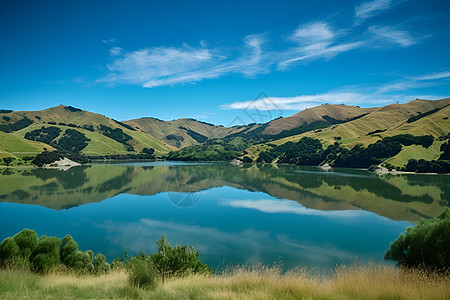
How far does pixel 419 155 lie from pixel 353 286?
6642 inches

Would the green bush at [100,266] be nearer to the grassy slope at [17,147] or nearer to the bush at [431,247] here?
the bush at [431,247]

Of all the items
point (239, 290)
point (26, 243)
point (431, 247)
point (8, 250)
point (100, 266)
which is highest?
point (431, 247)

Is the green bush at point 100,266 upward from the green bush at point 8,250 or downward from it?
downward

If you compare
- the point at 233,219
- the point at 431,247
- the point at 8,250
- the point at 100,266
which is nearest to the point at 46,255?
the point at 8,250

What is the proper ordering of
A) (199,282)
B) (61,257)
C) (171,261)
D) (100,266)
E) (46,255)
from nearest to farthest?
(199,282)
(46,255)
(171,261)
(61,257)
(100,266)

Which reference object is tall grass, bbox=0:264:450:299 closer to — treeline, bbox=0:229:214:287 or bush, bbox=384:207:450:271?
treeline, bbox=0:229:214:287

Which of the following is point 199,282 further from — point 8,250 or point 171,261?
point 8,250

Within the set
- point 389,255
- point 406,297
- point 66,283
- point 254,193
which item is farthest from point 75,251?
point 254,193

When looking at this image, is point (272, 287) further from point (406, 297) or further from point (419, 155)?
point (419, 155)

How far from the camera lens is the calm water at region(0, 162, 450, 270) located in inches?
1152

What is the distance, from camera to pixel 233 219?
1734 inches

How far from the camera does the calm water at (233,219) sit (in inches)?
1152

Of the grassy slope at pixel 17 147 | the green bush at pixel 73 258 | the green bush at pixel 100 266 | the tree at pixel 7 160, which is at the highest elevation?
the grassy slope at pixel 17 147

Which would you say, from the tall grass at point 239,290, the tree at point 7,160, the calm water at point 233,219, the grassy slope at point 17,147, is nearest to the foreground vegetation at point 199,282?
the tall grass at point 239,290
